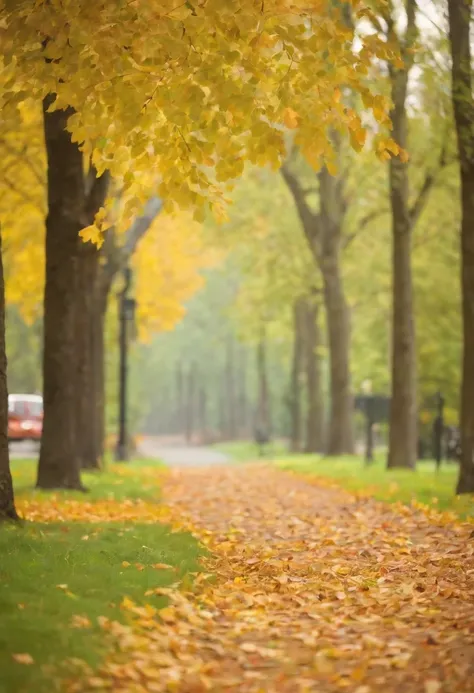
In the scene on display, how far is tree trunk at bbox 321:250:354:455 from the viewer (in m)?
26.0

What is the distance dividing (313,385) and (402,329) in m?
14.0

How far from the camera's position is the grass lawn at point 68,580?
5.54m

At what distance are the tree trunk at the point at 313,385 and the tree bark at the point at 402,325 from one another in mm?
13229

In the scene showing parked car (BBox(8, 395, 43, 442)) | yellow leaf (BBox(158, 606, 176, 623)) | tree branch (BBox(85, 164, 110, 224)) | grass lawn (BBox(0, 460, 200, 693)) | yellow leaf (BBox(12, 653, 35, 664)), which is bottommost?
yellow leaf (BBox(158, 606, 176, 623))

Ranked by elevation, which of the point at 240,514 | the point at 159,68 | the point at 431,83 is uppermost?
the point at 431,83

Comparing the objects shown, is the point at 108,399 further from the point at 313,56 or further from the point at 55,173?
the point at 313,56

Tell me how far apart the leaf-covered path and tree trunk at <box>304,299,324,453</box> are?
21.9m

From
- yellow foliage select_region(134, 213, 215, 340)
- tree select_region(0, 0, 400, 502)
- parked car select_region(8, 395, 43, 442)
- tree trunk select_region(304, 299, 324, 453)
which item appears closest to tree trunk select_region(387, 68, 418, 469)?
tree select_region(0, 0, 400, 502)

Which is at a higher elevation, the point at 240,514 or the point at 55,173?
the point at 55,173

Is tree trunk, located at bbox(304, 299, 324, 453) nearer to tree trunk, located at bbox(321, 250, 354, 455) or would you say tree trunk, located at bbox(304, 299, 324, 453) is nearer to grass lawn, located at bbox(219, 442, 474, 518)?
tree trunk, located at bbox(321, 250, 354, 455)

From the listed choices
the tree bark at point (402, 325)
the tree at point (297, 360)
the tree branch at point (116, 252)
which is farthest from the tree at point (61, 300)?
the tree at point (297, 360)

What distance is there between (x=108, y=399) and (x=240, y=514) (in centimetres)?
2906

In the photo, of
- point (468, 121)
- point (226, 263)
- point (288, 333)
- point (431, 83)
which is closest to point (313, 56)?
point (468, 121)

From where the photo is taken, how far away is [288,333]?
40219 millimetres
